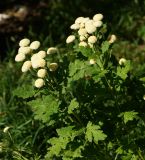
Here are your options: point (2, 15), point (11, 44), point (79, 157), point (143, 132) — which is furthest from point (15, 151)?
point (2, 15)

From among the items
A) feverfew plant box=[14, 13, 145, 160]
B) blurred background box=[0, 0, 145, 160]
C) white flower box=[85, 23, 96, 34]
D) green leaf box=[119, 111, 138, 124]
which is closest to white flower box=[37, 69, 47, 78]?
feverfew plant box=[14, 13, 145, 160]

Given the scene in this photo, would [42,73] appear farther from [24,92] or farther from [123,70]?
[123,70]

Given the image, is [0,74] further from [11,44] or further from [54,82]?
[54,82]

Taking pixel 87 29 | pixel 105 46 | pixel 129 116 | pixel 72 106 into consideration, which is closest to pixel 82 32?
pixel 87 29

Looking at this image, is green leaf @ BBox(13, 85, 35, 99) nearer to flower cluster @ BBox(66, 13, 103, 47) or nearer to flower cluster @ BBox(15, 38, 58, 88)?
flower cluster @ BBox(15, 38, 58, 88)

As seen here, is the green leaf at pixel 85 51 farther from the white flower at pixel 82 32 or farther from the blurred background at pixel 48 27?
the blurred background at pixel 48 27

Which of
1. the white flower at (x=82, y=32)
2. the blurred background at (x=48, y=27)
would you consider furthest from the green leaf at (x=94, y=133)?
the blurred background at (x=48, y=27)
